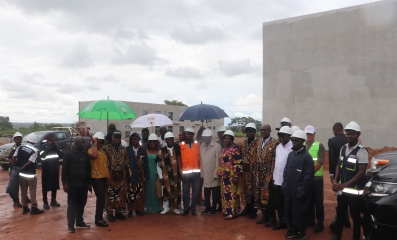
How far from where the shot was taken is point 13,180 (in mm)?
7867

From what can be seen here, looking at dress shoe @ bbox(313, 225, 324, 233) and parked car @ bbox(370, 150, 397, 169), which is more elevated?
parked car @ bbox(370, 150, 397, 169)


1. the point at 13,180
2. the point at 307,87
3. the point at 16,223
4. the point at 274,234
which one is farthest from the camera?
the point at 307,87

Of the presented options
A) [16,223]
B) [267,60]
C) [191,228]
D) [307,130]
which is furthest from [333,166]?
[267,60]

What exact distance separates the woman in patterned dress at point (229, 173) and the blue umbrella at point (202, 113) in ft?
4.35

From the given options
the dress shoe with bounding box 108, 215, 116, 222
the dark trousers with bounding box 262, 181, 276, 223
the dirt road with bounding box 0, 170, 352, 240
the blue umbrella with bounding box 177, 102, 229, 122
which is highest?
the blue umbrella with bounding box 177, 102, 229, 122

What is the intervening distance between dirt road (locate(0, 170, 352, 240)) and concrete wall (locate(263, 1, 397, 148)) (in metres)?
12.4

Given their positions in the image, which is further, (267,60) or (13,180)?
(267,60)

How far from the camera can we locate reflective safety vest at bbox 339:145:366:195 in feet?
16.8

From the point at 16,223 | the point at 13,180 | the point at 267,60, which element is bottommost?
the point at 16,223

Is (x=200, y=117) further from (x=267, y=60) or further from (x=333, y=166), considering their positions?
(x=267, y=60)

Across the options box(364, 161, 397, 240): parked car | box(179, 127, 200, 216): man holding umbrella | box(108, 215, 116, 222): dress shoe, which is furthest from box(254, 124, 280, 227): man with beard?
box(108, 215, 116, 222): dress shoe

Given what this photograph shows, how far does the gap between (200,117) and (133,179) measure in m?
2.10

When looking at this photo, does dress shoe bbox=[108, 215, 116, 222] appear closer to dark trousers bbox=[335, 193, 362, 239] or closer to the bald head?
the bald head

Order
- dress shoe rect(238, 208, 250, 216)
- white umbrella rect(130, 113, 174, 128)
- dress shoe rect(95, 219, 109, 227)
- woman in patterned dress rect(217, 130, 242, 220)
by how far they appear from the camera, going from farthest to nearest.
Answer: white umbrella rect(130, 113, 174, 128), dress shoe rect(238, 208, 250, 216), woman in patterned dress rect(217, 130, 242, 220), dress shoe rect(95, 219, 109, 227)
